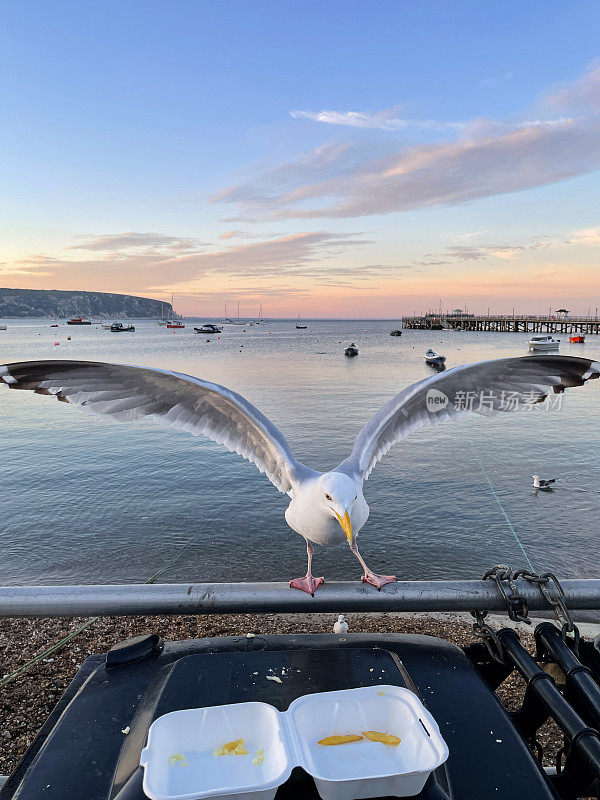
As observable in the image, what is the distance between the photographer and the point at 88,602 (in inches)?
86.7

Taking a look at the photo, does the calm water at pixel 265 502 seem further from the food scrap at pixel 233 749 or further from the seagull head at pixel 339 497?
the food scrap at pixel 233 749

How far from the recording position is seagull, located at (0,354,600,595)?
360cm

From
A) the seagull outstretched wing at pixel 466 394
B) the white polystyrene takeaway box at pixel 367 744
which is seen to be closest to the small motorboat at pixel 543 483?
the seagull outstretched wing at pixel 466 394

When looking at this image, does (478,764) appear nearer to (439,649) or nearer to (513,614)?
(439,649)

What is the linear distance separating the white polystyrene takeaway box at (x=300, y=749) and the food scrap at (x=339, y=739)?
0.01 m

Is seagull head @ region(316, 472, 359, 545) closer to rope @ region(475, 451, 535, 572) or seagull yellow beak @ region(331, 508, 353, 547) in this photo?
seagull yellow beak @ region(331, 508, 353, 547)

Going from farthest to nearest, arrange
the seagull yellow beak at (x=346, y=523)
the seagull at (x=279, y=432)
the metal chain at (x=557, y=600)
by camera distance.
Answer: the seagull at (x=279, y=432)
the seagull yellow beak at (x=346, y=523)
the metal chain at (x=557, y=600)

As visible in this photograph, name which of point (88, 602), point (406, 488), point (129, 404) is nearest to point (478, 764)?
point (88, 602)

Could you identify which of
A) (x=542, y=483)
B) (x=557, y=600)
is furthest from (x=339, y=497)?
(x=542, y=483)

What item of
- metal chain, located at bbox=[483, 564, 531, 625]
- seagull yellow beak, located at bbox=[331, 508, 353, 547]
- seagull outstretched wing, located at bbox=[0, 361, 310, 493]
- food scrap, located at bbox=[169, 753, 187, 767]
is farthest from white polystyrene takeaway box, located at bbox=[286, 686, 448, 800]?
seagull outstretched wing, located at bbox=[0, 361, 310, 493]

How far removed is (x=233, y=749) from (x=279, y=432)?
9.19ft

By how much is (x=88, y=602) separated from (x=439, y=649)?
1.51 meters

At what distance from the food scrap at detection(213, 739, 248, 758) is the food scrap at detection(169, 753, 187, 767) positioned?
10cm

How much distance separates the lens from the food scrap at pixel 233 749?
63.0 inches
